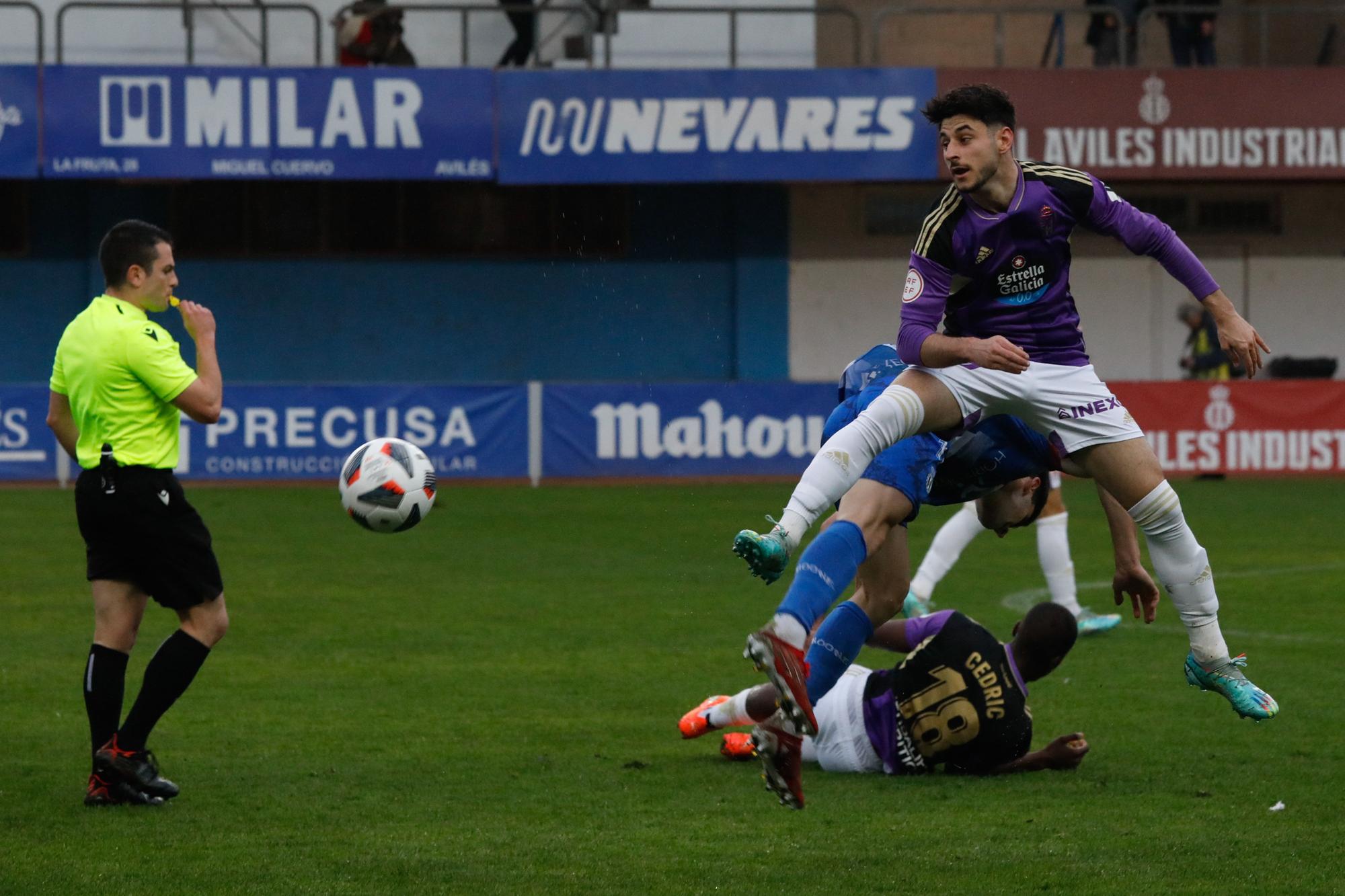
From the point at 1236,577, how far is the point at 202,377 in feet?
28.2

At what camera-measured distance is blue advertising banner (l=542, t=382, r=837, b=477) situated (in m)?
20.8

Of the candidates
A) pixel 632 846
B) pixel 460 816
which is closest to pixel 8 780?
pixel 460 816

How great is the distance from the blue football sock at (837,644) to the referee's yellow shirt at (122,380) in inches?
95.9

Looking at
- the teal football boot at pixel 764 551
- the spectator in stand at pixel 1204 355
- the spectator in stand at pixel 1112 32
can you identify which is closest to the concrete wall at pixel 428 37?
the spectator in stand at pixel 1112 32

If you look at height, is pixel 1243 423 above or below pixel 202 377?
below

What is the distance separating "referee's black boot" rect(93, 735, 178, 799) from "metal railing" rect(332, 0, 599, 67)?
1636cm

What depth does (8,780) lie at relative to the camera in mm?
6812

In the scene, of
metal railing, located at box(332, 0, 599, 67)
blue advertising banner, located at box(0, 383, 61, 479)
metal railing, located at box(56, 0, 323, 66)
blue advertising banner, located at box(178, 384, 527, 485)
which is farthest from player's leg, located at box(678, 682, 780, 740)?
metal railing, located at box(332, 0, 599, 67)

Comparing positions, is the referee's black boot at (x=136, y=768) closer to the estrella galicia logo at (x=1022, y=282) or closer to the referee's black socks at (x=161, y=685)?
the referee's black socks at (x=161, y=685)

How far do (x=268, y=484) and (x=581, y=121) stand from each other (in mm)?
5798

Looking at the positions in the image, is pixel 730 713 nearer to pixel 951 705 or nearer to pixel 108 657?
pixel 951 705

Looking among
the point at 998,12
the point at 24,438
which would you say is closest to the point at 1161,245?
the point at 24,438

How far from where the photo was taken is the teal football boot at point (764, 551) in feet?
17.9

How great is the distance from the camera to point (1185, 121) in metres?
22.5
